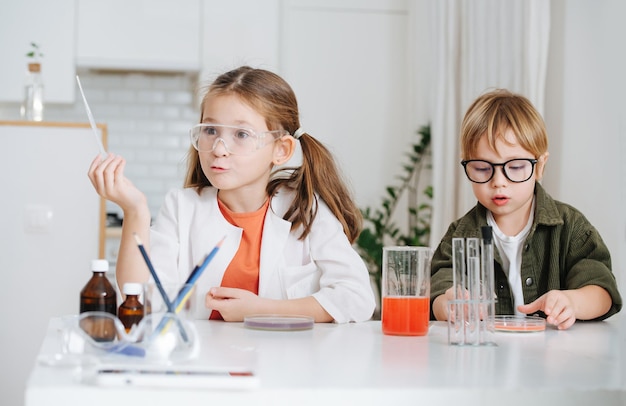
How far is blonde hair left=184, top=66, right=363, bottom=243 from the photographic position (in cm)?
187

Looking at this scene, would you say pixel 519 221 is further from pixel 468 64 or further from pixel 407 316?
pixel 468 64

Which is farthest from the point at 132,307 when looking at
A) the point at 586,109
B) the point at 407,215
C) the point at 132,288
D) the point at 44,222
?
the point at 407,215

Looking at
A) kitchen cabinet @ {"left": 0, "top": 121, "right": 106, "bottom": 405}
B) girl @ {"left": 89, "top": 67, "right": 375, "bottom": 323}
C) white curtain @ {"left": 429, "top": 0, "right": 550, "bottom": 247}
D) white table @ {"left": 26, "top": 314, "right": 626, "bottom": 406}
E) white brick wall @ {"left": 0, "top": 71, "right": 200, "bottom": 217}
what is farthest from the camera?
white brick wall @ {"left": 0, "top": 71, "right": 200, "bottom": 217}

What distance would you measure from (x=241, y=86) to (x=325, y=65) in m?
2.52

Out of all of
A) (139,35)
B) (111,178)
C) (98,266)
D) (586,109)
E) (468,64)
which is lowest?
(98,266)

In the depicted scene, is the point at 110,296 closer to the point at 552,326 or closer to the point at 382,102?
the point at 552,326

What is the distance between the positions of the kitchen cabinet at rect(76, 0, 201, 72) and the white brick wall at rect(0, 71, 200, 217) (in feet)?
1.09

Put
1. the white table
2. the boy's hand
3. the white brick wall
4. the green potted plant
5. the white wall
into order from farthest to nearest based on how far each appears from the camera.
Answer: the white brick wall < the green potted plant < the white wall < the boy's hand < the white table

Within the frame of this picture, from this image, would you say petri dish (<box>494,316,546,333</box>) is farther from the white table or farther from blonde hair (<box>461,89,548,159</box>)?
blonde hair (<box>461,89,548,159</box>)

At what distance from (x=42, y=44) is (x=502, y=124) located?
9.35ft

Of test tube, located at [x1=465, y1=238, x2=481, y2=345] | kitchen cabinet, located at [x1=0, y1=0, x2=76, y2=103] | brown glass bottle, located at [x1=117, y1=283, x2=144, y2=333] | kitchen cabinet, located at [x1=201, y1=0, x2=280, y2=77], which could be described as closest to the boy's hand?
test tube, located at [x1=465, y1=238, x2=481, y2=345]

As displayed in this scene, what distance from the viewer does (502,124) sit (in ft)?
6.06

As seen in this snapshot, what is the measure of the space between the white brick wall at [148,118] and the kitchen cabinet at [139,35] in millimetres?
333

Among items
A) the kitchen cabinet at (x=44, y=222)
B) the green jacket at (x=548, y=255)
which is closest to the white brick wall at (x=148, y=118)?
the kitchen cabinet at (x=44, y=222)
